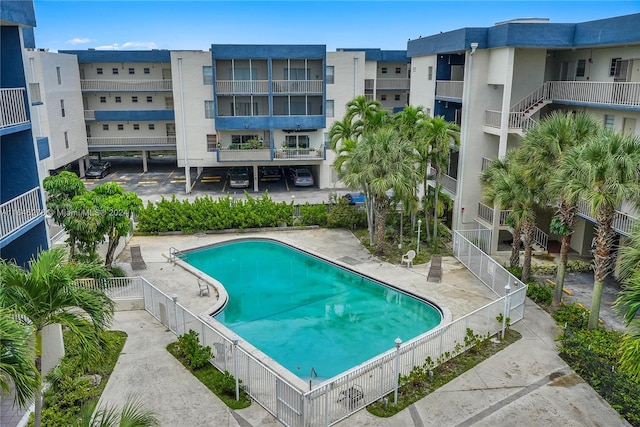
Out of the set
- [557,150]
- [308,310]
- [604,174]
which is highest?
[557,150]

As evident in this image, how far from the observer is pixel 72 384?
1398 centimetres

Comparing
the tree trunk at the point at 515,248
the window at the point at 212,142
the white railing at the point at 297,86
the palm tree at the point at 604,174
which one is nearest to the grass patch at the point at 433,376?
the palm tree at the point at 604,174

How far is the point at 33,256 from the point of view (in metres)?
17.9

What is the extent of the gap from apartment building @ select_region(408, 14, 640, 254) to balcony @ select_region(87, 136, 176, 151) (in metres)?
24.9

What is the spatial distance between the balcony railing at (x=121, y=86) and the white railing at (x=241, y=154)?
10.0 meters

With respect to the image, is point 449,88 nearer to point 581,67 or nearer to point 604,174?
point 581,67

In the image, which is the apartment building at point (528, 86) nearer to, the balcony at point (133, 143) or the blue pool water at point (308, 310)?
the blue pool water at point (308, 310)

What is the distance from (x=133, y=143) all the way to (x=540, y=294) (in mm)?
35949

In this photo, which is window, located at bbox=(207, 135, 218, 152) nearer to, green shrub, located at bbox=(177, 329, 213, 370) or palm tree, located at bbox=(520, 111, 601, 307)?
green shrub, located at bbox=(177, 329, 213, 370)

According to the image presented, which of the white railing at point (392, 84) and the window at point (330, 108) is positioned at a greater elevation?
the white railing at point (392, 84)

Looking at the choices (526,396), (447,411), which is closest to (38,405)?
(447,411)

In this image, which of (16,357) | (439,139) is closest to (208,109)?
(439,139)

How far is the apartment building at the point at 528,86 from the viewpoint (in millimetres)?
21859

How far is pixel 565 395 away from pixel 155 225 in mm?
22213
